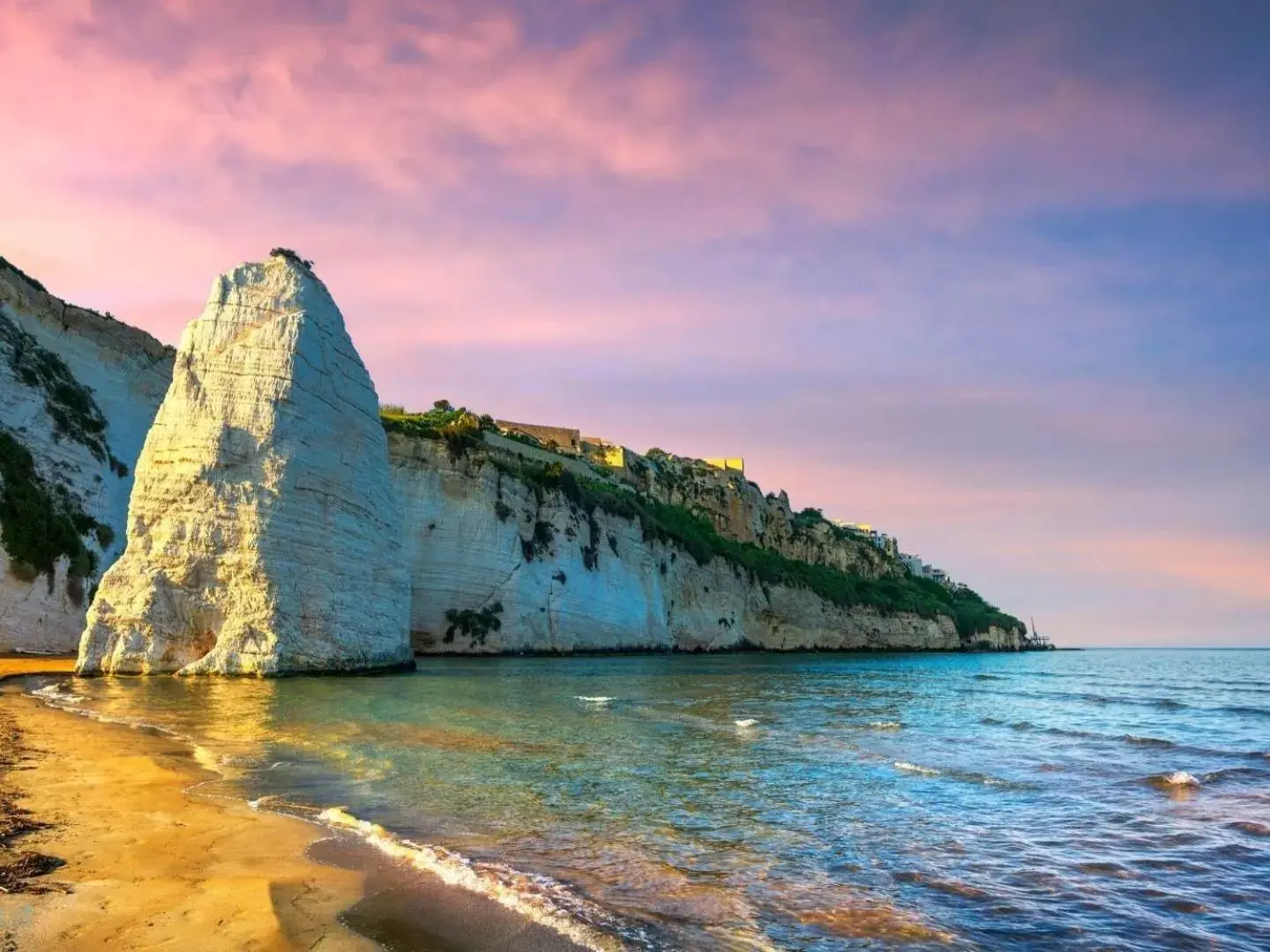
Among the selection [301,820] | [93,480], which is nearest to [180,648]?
[93,480]

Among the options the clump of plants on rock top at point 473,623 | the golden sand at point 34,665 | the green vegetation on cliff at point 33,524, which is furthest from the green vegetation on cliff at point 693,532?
the golden sand at point 34,665

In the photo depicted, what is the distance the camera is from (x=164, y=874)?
5.65 metres

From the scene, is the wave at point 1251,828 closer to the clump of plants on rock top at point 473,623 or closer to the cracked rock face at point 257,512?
the cracked rock face at point 257,512

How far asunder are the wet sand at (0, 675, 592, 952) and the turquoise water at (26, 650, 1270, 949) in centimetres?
64

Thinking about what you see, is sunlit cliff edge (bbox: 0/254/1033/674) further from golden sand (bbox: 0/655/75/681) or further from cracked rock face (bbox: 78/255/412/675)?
golden sand (bbox: 0/655/75/681)

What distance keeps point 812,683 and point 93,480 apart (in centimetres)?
3234

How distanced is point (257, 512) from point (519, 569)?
21.4m

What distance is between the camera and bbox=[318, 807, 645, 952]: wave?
496 centimetres

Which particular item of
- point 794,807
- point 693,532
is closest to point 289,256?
point 794,807

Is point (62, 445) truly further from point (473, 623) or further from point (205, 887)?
point (205, 887)

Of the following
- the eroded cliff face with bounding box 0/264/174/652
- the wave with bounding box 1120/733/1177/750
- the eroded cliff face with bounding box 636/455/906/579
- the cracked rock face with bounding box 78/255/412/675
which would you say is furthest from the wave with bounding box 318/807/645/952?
the eroded cliff face with bounding box 636/455/906/579

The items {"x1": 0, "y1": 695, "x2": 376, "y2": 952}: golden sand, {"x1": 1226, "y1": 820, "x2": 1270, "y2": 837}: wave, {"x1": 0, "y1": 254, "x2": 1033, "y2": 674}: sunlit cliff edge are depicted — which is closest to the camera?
{"x1": 0, "y1": 695, "x2": 376, "y2": 952}: golden sand

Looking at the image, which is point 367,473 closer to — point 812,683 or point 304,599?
point 304,599

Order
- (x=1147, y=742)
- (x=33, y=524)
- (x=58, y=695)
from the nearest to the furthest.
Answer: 1. (x=1147, y=742)
2. (x=58, y=695)
3. (x=33, y=524)
